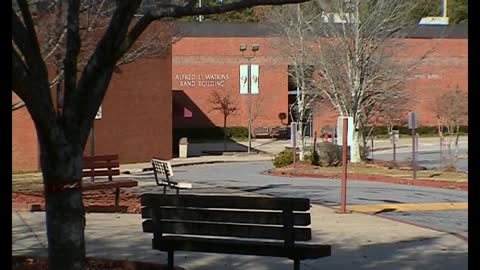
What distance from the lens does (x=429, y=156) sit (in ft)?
137

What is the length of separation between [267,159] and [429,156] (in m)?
8.83

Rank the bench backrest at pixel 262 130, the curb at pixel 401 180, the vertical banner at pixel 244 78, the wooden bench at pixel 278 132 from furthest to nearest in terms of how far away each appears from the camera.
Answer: the wooden bench at pixel 278 132
the bench backrest at pixel 262 130
the vertical banner at pixel 244 78
the curb at pixel 401 180

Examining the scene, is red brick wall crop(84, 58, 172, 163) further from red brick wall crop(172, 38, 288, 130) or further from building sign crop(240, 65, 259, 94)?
red brick wall crop(172, 38, 288, 130)

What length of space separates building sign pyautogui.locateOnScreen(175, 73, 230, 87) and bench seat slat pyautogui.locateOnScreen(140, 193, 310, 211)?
50.6m

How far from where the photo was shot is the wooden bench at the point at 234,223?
23.2 ft

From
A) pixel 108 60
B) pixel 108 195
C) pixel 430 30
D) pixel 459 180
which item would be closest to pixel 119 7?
pixel 108 60

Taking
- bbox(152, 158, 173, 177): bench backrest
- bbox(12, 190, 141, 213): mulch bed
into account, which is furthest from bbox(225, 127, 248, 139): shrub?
bbox(152, 158, 173, 177): bench backrest

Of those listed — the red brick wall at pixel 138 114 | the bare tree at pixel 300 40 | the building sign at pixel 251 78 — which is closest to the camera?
the red brick wall at pixel 138 114

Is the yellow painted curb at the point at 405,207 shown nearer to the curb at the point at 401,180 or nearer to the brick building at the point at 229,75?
the curb at the point at 401,180

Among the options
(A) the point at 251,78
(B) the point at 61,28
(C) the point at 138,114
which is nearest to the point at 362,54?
(C) the point at 138,114

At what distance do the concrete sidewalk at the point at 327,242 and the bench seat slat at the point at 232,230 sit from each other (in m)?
0.60

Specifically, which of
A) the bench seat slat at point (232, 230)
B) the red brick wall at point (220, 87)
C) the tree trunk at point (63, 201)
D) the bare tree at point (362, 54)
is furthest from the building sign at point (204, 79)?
the tree trunk at point (63, 201)

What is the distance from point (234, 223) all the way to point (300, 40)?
27241mm
